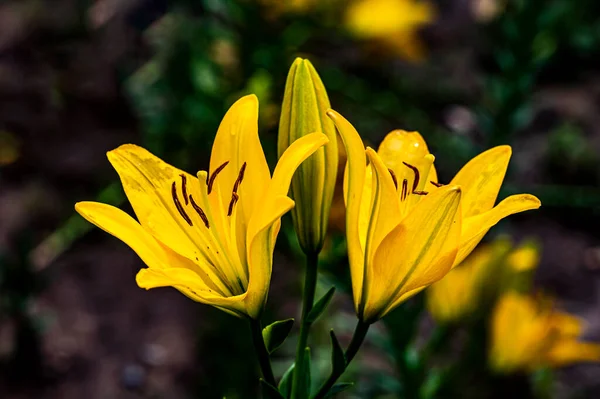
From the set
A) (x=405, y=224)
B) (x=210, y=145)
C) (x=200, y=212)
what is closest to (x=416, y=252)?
(x=405, y=224)

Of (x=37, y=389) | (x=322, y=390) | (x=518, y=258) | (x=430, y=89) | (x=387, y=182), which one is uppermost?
(x=387, y=182)

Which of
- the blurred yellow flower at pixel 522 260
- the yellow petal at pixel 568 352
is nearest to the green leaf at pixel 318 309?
the blurred yellow flower at pixel 522 260

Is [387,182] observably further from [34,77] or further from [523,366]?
[34,77]

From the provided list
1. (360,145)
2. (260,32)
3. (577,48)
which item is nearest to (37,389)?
(260,32)

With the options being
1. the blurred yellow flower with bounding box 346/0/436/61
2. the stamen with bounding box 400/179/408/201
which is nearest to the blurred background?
the blurred yellow flower with bounding box 346/0/436/61

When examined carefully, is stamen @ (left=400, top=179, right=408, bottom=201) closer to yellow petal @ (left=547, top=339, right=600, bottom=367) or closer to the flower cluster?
the flower cluster

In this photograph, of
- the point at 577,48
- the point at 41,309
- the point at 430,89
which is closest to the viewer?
the point at 41,309

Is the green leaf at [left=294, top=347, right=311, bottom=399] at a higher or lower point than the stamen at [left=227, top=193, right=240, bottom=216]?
lower
